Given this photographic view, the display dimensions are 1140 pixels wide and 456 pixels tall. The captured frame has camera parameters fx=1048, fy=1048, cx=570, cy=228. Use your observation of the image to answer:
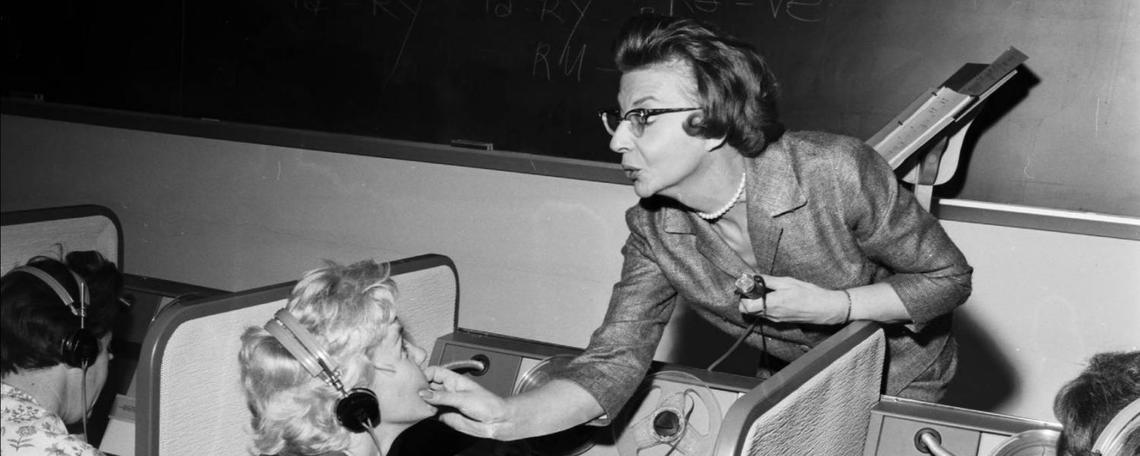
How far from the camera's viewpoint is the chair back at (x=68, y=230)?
1624 mm

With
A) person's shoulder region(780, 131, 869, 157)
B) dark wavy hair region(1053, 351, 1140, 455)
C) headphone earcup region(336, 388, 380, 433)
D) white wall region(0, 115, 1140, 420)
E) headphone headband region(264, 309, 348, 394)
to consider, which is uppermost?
person's shoulder region(780, 131, 869, 157)

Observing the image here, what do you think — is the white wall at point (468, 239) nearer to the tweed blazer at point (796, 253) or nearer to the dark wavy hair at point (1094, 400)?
the tweed blazer at point (796, 253)

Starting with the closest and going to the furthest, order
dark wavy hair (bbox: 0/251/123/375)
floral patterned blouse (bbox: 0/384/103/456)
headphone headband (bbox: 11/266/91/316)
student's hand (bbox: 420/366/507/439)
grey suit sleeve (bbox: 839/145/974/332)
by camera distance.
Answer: dark wavy hair (bbox: 0/251/123/375) → floral patterned blouse (bbox: 0/384/103/456) → headphone headband (bbox: 11/266/91/316) → student's hand (bbox: 420/366/507/439) → grey suit sleeve (bbox: 839/145/974/332)

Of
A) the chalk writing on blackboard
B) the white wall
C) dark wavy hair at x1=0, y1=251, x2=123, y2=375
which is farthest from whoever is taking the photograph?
the chalk writing on blackboard

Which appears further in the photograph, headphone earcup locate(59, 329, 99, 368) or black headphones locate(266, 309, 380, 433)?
headphone earcup locate(59, 329, 99, 368)

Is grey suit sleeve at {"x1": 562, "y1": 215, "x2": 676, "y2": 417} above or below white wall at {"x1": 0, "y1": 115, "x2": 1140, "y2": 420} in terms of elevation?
above

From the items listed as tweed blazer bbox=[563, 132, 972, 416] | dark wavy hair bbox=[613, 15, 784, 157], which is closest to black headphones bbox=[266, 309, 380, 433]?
tweed blazer bbox=[563, 132, 972, 416]

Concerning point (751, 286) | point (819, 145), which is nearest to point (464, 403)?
point (751, 286)

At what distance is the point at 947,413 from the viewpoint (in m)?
1.60

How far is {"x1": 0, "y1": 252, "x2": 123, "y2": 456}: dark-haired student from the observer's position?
1.12 metres

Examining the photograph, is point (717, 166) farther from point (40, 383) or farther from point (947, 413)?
point (40, 383)

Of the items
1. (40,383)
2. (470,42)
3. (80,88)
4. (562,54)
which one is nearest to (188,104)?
(80,88)

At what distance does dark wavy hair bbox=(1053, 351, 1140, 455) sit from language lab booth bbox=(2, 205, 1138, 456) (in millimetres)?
262

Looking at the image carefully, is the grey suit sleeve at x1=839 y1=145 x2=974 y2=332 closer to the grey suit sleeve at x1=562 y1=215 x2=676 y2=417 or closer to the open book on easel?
the grey suit sleeve at x1=562 y1=215 x2=676 y2=417
